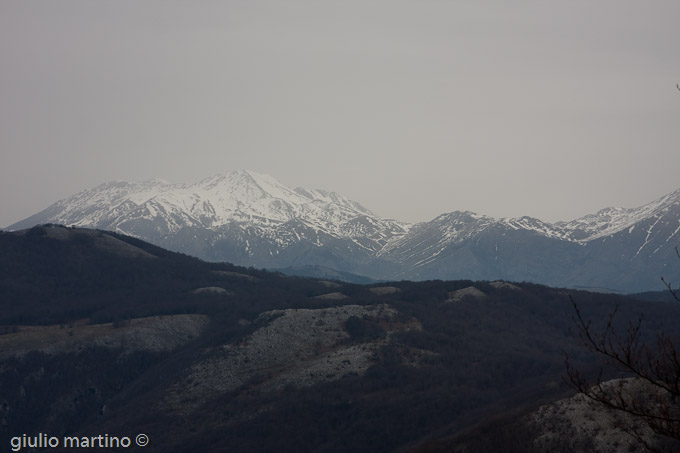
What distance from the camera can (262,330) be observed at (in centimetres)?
19212

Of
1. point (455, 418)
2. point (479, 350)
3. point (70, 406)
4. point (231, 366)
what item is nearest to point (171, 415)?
point (231, 366)
